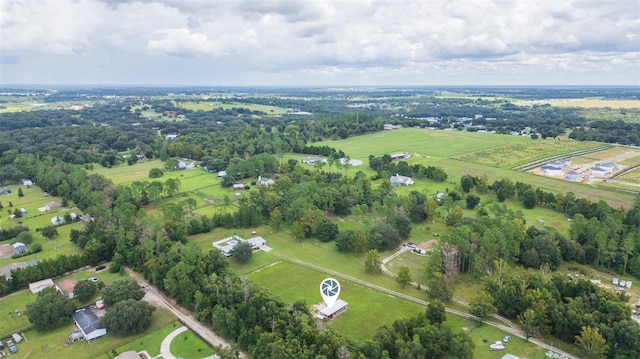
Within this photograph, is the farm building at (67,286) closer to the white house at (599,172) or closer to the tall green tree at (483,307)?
the tall green tree at (483,307)

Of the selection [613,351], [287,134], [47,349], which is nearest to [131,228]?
[47,349]

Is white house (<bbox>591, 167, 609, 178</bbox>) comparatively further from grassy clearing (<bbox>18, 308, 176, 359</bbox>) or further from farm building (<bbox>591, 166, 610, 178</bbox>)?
grassy clearing (<bbox>18, 308, 176, 359</bbox>)

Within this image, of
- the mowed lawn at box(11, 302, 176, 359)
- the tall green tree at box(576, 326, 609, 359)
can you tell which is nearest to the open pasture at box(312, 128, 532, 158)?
the tall green tree at box(576, 326, 609, 359)

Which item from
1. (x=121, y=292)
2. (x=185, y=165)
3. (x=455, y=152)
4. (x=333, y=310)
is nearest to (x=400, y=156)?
(x=455, y=152)

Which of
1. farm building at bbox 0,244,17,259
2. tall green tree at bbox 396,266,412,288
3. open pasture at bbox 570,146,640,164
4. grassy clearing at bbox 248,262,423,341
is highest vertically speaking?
open pasture at bbox 570,146,640,164

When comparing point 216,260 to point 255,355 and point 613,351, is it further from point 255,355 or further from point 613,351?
point 613,351

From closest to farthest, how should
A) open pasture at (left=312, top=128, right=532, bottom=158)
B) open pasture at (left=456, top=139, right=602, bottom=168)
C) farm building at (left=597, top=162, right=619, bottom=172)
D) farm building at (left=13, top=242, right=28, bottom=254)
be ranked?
farm building at (left=13, top=242, right=28, bottom=254)
farm building at (left=597, top=162, right=619, bottom=172)
open pasture at (left=456, top=139, right=602, bottom=168)
open pasture at (left=312, top=128, right=532, bottom=158)

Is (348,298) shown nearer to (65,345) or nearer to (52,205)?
(65,345)
